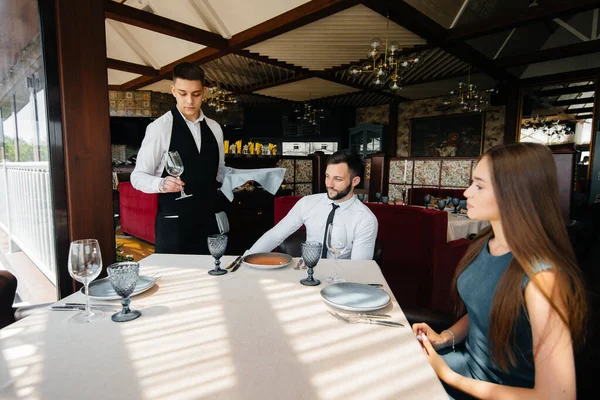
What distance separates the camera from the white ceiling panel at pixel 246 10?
5.08 metres

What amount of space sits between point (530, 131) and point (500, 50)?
2834mm

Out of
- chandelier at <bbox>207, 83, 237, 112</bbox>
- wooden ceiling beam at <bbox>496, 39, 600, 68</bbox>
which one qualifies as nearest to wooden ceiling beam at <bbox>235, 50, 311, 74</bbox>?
chandelier at <bbox>207, 83, 237, 112</bbox>

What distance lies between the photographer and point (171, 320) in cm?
99

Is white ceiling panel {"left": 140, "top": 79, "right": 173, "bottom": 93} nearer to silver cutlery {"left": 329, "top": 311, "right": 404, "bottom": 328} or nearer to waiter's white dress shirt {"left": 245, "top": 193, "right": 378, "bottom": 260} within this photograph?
waiter's white dress shirt {"left": 245, "top": 193, "right": 378, "bottom": 260}

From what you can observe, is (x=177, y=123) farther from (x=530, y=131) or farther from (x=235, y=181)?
(x=530, y=131)

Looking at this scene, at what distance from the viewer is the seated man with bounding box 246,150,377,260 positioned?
1966mm

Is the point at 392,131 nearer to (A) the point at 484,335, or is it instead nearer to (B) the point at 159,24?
(B) the point at 159,24

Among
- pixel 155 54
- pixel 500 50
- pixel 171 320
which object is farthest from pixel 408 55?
pixel 171 320

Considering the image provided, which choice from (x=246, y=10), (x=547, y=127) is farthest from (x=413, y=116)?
(x=246, y=10)

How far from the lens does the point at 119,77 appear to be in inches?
360

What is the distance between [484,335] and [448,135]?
10.3 metres

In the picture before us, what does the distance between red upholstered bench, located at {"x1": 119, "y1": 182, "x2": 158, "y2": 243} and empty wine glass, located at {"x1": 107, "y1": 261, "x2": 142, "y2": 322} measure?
3.75 m

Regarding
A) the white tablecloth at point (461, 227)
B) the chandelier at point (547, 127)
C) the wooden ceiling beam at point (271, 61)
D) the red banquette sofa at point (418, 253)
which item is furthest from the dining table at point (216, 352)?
the chandelier at point (547, 127)

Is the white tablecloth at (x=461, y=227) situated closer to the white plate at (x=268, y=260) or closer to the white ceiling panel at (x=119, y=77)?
the white plate at (x=268, y=260)
